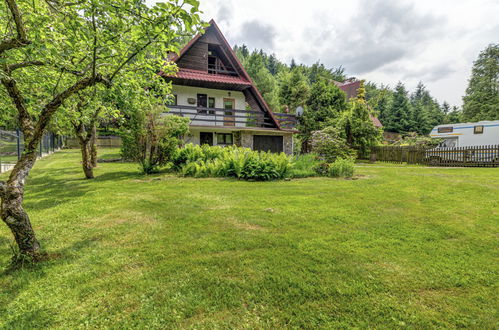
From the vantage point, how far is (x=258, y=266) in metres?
3.06

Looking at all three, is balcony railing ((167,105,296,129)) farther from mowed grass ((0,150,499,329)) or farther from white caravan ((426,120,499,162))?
mowed grass ((0,150,499,329))

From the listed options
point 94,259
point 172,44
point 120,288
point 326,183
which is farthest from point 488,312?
point 326,183

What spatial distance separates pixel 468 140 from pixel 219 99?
65.1 ft

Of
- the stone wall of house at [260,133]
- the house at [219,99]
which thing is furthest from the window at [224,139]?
the stone wall of house at [260,133]

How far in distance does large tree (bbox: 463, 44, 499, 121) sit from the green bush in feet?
125

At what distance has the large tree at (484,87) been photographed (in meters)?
34.7

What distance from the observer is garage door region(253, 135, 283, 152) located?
19.3 metres

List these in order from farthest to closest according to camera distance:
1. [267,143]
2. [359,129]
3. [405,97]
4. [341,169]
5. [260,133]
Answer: [405,97] < [359,129] < [267,143] < [260,133] < [341,169]

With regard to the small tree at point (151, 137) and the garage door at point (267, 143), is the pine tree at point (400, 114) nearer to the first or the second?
the garage door at point (267, 143)

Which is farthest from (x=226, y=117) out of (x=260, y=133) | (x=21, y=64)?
(x=21, y=64)

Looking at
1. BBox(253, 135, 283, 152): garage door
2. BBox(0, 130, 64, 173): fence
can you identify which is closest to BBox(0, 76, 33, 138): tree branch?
BBox(0, 130, 64, 173): fence

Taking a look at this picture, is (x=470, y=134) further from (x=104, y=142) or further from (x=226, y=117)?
(x=104, y=142)

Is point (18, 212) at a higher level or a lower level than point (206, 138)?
lower

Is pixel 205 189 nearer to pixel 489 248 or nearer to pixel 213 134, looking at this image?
pixel 489 248
